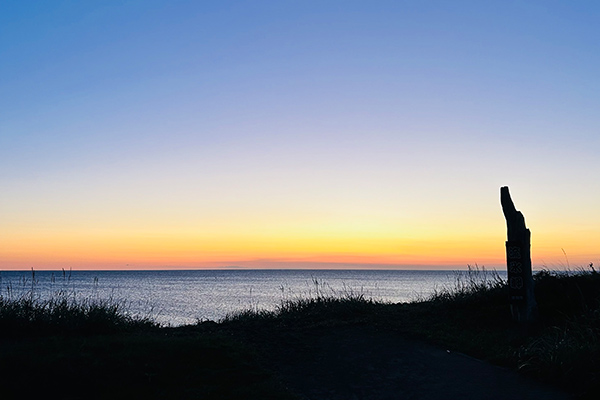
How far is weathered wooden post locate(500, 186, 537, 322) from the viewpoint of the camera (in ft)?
37.7

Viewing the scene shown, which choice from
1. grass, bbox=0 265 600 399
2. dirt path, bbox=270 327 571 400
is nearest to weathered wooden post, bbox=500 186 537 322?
grass, bbox=0 265 600 399

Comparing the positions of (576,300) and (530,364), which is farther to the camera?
(576,300)

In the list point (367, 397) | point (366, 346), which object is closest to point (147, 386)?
point (367, 397)

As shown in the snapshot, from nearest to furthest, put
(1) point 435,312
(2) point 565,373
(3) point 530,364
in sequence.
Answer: (2) point 565,373
(3) point 530,364
(1) point 435,312

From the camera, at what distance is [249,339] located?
1040 centimetres

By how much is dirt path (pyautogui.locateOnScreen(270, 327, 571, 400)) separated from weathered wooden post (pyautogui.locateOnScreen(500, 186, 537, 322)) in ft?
8.31

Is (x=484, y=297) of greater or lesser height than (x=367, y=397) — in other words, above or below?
above

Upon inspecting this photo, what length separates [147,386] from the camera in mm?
7594

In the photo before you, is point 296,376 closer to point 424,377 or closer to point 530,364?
point 424,377

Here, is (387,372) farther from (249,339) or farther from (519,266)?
(519,266)

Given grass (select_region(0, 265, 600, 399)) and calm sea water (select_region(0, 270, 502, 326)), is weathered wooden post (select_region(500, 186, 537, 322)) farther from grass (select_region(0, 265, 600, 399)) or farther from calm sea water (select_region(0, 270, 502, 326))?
calm sea water (select_region(0, 270, 502, 326))

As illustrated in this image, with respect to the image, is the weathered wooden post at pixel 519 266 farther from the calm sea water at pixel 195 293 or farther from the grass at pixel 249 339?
the calm sea water at pixel 195 293

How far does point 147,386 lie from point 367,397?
3145 millimetres

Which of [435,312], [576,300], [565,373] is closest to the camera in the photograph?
[565,373]
